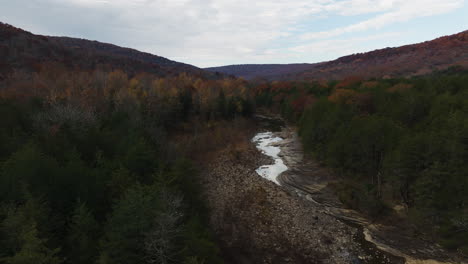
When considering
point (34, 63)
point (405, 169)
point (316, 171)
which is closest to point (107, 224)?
point (405, 169)

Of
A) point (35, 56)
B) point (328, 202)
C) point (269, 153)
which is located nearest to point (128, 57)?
point (35, 56)

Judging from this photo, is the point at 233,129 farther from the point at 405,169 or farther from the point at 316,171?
the point at 405,169

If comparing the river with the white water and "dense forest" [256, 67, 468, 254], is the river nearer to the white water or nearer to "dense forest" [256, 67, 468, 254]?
the white water

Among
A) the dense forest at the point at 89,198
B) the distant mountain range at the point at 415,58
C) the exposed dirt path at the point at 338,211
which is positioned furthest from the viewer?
the distant mountain range at the point at 415,58

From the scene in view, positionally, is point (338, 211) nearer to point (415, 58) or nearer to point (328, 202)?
point (328, 202)

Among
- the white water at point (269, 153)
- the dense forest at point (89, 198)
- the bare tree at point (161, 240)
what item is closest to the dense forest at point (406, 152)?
the white water at point (269, 153)

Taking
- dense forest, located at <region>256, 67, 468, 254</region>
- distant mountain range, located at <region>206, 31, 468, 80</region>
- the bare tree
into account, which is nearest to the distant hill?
the bare tree

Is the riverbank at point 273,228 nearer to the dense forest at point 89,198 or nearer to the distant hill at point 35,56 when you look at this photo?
the dense forest at point 89,198
